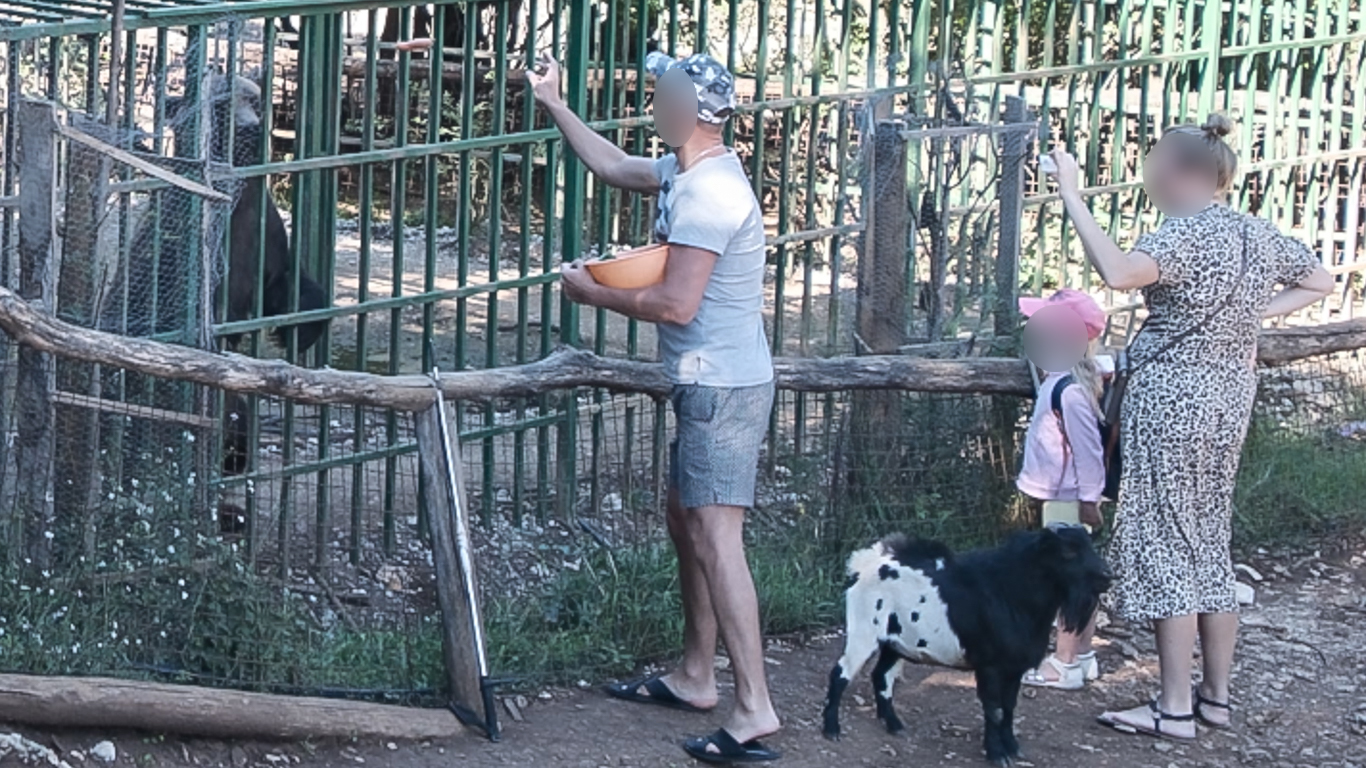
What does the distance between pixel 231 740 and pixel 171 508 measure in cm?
86

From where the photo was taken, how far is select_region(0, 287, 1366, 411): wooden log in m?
5.02

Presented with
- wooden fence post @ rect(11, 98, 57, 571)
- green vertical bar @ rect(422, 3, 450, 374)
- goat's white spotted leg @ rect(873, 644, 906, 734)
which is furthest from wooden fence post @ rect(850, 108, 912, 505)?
wooden fence post @ rect(11, 98, 57, 571)

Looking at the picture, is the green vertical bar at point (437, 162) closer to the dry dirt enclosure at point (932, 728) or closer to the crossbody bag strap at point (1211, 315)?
the dry dirt enclosure at point (932, 728)

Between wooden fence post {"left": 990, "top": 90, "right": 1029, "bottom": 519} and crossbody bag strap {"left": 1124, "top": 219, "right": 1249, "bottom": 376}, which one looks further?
wooden fence post {"left": 990, "top": 90, "right": 1029, "bottom": 519}

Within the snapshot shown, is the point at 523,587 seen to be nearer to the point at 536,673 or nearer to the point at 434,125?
the point at 536,673

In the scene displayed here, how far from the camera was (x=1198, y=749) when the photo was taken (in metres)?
5.93

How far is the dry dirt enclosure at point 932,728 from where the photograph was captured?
529cm

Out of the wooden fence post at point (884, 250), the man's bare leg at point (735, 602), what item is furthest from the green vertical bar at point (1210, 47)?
the man's bare leg at point (735, 602)

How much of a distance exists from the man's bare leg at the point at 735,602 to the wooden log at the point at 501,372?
731 mm

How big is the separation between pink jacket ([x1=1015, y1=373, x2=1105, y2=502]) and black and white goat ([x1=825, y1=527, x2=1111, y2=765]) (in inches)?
21.7

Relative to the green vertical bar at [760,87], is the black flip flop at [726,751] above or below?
below

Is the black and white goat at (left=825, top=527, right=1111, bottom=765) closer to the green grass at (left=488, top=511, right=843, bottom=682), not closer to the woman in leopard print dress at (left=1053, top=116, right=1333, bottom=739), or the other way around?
the woman in leopard print dress at (left=1053, top=116, right=1333, bottom=739)

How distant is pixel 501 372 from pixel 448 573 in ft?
2.13

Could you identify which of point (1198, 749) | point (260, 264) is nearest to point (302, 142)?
point (260, 264)
